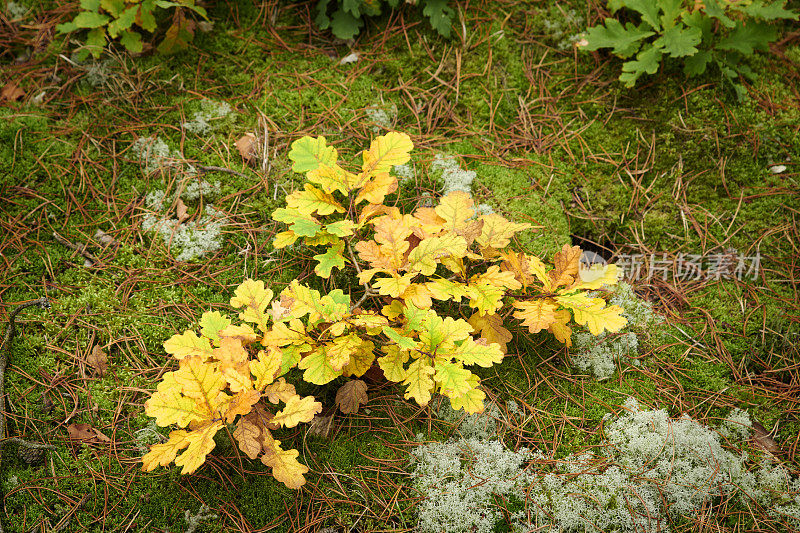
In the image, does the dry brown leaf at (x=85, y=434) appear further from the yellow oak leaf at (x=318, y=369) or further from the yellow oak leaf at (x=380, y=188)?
the yellow oak leaf at (x=380, y=188)

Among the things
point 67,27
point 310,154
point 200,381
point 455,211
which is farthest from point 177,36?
point 200,381

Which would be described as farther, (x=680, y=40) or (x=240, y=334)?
(x=680, y=40)

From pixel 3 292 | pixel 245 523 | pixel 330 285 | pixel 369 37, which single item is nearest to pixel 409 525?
pixel 245 523

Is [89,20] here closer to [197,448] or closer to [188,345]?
[188,345]

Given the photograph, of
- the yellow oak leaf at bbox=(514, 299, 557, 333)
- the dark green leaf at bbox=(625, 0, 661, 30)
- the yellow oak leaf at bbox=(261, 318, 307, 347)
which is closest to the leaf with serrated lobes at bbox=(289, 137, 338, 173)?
the yellow oak leaf at bbox=(261, 318, 307, 347)

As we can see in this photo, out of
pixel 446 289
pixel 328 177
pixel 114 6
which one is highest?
pixel 114 6

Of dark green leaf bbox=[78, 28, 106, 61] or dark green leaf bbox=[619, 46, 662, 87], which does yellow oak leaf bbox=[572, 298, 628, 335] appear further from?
dark green leaf bbox=[78, 28, 106, 61]
